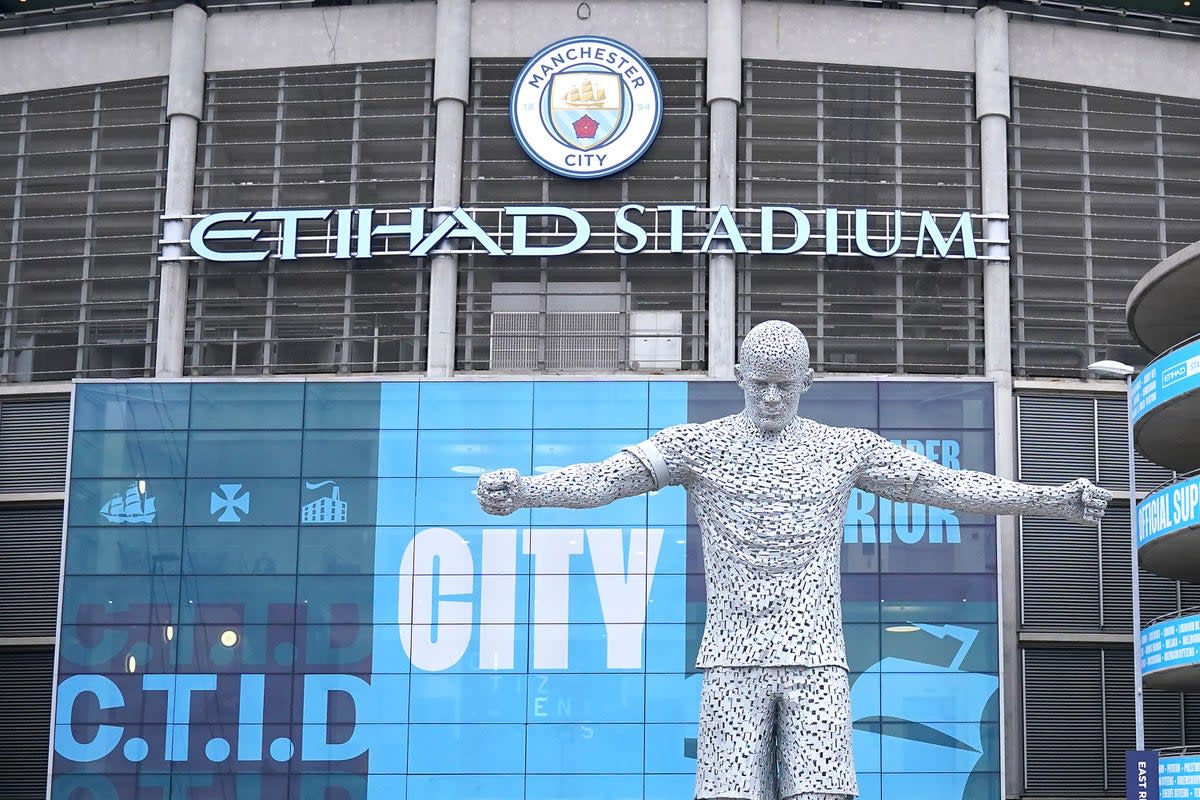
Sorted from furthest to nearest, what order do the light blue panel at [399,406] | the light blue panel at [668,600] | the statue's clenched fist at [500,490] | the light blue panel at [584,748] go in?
the light blue panel at [399,406] < the light blue panel at [668,600] < the light blue panel at [584,748] < the statue's clenched fist at [500,490]

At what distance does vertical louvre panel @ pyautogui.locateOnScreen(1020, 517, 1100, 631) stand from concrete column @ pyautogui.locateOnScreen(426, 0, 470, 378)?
1228cm

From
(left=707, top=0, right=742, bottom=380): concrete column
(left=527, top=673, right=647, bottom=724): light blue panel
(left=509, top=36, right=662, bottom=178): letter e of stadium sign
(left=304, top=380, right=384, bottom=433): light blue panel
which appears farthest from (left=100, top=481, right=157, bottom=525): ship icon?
(left=707, top=0, right=742, bottom=380): concrete column

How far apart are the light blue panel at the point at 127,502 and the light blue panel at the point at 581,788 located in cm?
891

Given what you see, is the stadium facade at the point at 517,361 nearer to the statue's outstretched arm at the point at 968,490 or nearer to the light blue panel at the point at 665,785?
the light blue panel at the point at 665,785

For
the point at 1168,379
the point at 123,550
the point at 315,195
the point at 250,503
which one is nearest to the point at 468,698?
the point at 250,503

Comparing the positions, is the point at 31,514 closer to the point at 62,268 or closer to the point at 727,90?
the point at 62,268

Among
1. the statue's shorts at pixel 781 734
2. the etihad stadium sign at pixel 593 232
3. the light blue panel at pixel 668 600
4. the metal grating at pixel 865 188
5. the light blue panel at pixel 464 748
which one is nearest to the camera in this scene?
the statue's shorts at pixel 781 734

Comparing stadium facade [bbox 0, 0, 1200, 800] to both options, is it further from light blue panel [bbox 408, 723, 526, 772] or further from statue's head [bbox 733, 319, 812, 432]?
statue's head [bbox 733, 319, 812, 432]

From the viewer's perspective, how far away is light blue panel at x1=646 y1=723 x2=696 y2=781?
36156 millimetres

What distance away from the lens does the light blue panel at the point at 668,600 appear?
1451 inches

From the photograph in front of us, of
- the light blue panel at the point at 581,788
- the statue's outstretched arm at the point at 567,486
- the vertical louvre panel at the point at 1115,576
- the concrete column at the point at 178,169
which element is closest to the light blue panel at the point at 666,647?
the light blue panel at the point at 581,788

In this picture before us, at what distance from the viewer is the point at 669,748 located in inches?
1428

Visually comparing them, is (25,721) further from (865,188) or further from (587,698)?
(865,188)

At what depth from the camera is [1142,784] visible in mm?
31469
